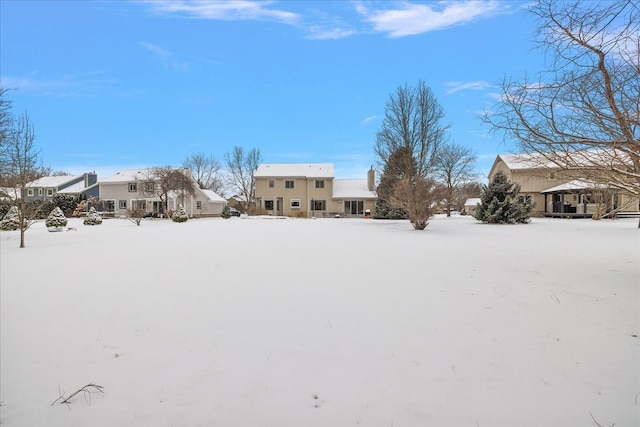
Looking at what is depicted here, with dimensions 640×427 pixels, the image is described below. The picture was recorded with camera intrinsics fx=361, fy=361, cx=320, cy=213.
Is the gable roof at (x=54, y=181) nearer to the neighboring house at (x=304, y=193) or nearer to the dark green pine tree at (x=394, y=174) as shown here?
the neighboring house at (x=304, y=193)

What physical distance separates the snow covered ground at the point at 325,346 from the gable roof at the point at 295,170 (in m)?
35.0

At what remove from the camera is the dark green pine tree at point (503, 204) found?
22891 millimetres

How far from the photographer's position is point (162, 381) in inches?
134

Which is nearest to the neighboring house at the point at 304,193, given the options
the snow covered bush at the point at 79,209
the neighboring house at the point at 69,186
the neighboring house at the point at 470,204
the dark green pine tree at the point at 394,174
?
the dark green pine tree at the point at 394,174

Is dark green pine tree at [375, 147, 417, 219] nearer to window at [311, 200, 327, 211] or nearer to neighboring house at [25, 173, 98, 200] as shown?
window at [311, 200, 327, 211]

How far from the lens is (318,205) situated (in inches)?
1690

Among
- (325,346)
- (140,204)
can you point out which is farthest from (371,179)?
(325,346)

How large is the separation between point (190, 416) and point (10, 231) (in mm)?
24069

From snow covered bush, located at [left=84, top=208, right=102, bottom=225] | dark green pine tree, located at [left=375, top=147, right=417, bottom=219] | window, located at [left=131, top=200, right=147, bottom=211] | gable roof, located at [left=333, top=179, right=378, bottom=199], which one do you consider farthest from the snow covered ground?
window, located at [left=131, top=200, right=147, bottom=211]

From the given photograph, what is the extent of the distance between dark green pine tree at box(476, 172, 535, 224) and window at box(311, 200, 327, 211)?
21.3 meters

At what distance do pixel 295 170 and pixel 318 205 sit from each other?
210 inches

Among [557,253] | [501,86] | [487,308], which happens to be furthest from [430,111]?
[487,308]

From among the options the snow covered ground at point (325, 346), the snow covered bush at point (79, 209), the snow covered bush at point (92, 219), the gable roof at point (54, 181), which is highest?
the gable roof at point (54, 181)

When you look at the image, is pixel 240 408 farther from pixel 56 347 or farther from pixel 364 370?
pixel 56 347
